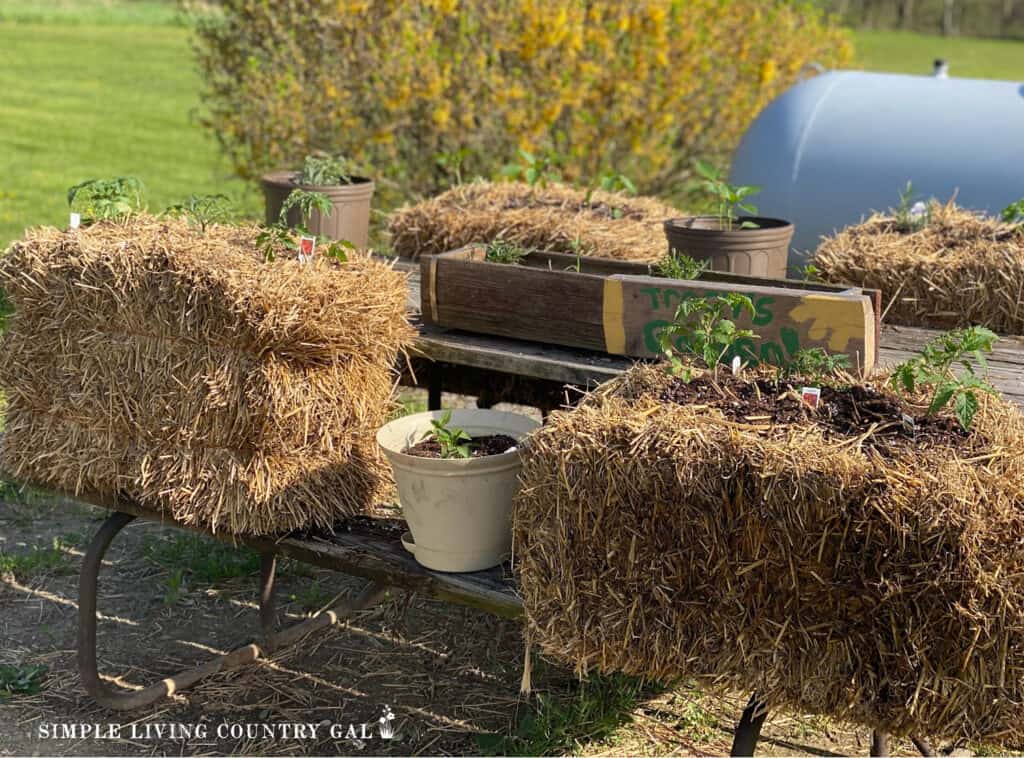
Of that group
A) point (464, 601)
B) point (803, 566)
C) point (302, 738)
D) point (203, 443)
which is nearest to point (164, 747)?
point (302, 738)

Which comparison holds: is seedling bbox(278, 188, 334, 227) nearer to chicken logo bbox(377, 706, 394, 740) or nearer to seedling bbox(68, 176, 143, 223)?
seedling bbox(68, 176, 143, 223)

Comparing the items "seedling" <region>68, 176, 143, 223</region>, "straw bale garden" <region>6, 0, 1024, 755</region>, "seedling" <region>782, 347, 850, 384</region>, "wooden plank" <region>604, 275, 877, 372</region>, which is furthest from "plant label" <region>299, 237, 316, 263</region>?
"seedling" <region>782, 347, 850, 384</region>

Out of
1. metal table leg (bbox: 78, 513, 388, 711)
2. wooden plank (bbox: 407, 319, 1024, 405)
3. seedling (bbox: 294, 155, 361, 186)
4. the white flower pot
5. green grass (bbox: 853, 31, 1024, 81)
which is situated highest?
green grass (bbox: 853, 31, 1024, 81)

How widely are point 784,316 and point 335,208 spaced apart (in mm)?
1741

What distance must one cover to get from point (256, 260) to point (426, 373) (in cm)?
119

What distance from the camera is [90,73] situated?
18016 millimetres

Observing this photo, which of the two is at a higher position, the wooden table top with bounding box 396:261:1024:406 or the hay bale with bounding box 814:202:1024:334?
the hay bale with bounding box 814:202:1024:334

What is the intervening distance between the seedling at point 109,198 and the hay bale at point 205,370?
230mm

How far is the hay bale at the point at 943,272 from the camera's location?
3.38 meters

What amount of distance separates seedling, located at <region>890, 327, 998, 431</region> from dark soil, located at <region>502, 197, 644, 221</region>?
5.72 ft

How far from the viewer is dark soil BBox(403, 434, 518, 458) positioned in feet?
8.64

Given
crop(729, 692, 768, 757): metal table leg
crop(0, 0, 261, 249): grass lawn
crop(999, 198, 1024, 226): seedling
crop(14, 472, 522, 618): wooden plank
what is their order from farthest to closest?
crop(0, 0, 261, 249): grass lawn → crop(999, 198, 1024, 226): seedling → crop(14, 472, 522, 618): wooden plank → crop(729, 692, 768, 757): metal table leg

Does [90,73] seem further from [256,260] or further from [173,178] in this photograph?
[256,260]

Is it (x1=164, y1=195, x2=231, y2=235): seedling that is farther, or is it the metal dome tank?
the metal dome tank
